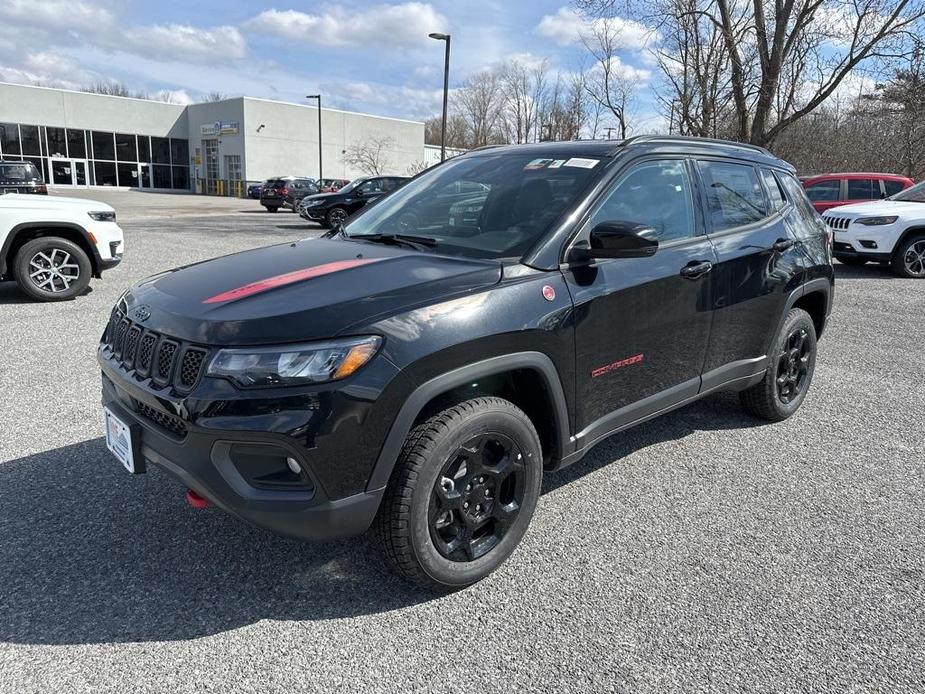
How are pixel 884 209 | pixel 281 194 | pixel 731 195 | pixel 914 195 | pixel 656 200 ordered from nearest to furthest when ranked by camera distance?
pixel 656 200, pixel 731 195, pixel 884 209, pixel 914 195, pixel 281 194

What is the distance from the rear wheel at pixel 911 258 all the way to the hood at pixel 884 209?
1.50ft

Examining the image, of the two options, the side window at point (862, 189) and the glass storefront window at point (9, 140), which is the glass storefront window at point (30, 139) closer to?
the glass storefront window at point (9, 140)

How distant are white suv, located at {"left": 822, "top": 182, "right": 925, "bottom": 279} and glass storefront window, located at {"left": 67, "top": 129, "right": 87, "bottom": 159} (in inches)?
2094

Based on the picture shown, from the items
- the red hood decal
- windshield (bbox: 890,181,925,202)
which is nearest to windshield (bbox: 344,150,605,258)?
the red hood decal

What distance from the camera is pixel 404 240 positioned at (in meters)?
3.29

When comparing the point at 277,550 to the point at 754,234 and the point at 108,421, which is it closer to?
the point at 108,421

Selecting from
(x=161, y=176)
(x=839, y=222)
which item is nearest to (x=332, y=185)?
(x=839, y=222)

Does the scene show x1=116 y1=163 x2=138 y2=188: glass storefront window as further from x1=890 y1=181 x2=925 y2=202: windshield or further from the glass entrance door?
x1=890 y1=181 x2=925 y2=202: windshield

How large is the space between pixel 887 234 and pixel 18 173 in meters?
22.5

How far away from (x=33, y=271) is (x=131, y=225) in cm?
1290

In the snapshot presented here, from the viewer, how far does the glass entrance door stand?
49312 mm

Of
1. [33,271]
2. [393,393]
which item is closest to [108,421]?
[393,393]

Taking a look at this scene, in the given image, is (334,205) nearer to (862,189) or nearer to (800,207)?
(862,189)

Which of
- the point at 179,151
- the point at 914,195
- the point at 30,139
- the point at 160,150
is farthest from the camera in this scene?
the point at 179,151
